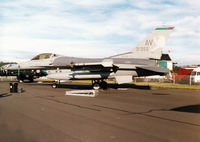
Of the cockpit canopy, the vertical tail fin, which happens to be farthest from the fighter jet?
the cockpit canopy

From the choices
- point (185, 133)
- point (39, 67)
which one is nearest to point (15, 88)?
point (39, 67)

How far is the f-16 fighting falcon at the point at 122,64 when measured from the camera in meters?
17.7

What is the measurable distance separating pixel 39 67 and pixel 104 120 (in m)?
16.4

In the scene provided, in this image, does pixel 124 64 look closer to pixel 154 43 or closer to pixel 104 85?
pixel 104 85

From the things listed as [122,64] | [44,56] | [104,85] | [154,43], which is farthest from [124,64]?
[44,56]

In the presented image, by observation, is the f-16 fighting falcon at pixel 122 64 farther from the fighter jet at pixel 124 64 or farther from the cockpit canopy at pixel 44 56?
the cockpit canopy at pixel 44 56

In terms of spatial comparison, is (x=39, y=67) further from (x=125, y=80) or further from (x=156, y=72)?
(x=156, y=72)

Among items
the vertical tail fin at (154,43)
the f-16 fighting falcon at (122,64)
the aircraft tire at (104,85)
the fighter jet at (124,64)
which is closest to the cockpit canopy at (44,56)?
the f-16 fighting falcon at (122,64)

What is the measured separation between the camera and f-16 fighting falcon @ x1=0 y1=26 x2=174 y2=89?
58.1 ft

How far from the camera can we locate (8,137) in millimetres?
4680

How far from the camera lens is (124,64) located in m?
17.7

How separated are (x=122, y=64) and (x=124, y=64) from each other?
0.21 m

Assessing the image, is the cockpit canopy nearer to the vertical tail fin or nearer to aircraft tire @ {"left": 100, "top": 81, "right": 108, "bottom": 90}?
aircraft tire @ {"left": 100, "top": 81, "right": 108, "bottom": 90}

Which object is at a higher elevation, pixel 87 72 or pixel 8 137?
pixel 87 72
